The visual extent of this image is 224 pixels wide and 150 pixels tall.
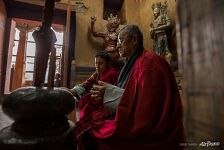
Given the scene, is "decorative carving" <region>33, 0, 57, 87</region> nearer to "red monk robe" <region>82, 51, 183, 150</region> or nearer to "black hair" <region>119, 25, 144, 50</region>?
"red monk robe" <region>82, 51, 183, 150</region>

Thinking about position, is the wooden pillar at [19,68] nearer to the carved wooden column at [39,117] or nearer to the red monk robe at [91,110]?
the red monk robe at [91,110]

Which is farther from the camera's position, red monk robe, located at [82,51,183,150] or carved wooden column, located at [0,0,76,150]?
red monk robe, located at [82,51,183,150]

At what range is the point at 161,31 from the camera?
3.89 metres

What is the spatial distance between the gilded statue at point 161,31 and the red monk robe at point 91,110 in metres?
2.18

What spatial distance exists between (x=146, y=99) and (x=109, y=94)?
31 cm

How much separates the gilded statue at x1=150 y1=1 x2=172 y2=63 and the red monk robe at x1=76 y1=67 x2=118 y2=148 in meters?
2.18

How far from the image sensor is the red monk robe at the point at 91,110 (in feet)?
4.48

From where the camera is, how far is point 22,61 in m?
6.12

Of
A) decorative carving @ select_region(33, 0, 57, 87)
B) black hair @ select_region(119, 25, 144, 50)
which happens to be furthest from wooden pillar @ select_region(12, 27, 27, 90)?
decorative carving @ select_region(33, 0, 57, 87)

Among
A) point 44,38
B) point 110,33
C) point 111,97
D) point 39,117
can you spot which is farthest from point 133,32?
point 110,33

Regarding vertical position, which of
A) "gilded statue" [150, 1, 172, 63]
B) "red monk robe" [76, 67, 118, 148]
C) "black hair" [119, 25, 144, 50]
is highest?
"gilded statue" [150, 1, 172, 63]

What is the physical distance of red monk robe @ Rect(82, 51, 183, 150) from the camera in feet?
3.10

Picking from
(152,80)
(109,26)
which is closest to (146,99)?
(152,80)

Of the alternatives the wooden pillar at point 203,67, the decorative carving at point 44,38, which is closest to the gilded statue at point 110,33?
the decorative carving at point 44,38
